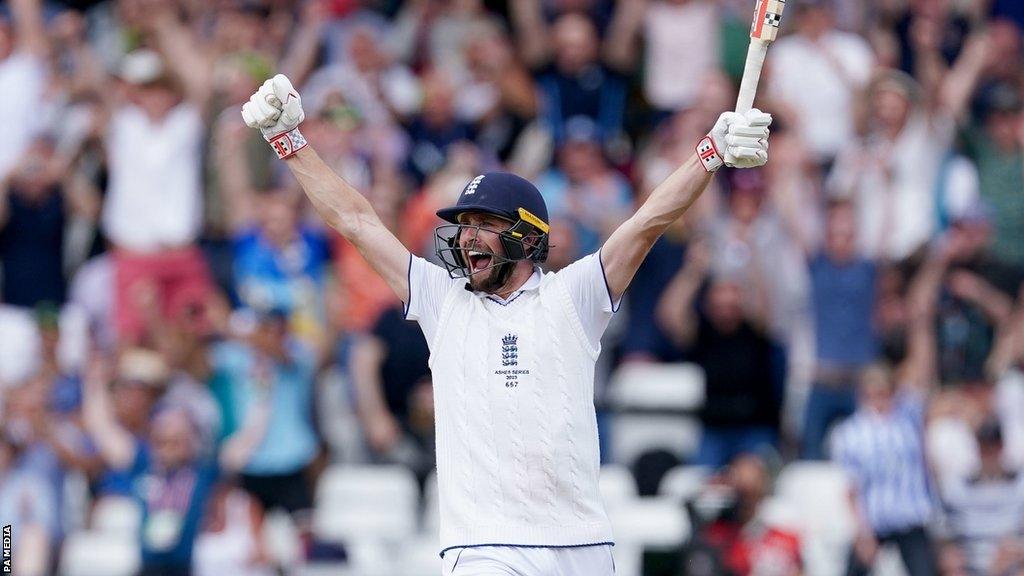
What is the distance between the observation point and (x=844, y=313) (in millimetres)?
15070

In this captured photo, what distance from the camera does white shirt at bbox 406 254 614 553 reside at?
8.15m

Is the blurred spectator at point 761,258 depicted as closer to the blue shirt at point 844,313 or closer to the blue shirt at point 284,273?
the blue shirt at point 844,313

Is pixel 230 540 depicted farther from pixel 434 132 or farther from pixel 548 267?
pixel 434 132

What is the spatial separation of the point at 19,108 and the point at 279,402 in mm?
4232

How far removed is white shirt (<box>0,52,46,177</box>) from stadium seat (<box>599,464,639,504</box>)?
610cm

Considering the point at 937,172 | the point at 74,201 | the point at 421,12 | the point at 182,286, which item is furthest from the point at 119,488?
the point at 937,172

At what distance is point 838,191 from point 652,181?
1488 millimetres

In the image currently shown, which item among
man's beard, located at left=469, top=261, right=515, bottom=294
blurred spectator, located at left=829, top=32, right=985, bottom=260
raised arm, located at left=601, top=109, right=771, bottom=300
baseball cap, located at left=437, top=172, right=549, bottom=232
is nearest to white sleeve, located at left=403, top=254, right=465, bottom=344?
man's beard, located at left=469, top=261, right=515, bottom=294

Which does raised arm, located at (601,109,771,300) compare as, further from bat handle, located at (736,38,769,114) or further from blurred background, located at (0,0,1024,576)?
blurred background, located at (0,0,1024,576)

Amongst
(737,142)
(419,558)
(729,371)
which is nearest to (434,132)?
(729,371)

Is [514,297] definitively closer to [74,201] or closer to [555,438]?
[555,438]

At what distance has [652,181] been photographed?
15812mm

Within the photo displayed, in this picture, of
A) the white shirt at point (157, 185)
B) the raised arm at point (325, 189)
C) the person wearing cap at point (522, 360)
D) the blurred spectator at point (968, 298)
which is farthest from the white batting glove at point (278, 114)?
the blurred spectator at point (968, 298)

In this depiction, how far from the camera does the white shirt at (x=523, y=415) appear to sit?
8148 millimetres
